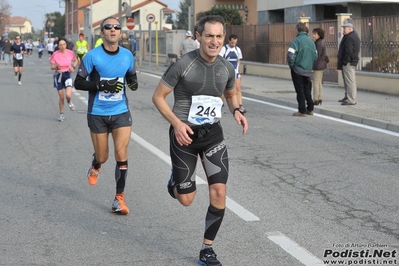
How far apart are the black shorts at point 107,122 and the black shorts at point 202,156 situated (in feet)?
5.60

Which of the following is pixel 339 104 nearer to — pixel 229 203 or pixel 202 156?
pixel 229 203

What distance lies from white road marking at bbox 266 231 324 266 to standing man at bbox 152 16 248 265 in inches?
26.3

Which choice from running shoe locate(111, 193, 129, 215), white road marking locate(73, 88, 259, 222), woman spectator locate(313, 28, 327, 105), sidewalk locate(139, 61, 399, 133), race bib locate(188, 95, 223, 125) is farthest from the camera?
woman spectator locate(313, 28, 327, 105)

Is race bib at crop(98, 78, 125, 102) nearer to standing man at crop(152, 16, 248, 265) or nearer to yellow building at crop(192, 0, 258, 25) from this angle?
standing man at crop(152, 16, 248, 265)

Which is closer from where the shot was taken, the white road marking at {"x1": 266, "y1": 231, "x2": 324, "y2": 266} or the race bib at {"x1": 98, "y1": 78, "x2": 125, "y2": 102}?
the white road marking at {"x1": 266, "y1": 231, "x2": 324, "y2": 266}

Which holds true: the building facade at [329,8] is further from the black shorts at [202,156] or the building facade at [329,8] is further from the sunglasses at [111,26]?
the black shorts at [202,156]

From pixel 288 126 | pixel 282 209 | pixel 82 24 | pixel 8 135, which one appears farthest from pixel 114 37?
pixel 82 24

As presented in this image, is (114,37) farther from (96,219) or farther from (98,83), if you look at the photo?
(96,219)

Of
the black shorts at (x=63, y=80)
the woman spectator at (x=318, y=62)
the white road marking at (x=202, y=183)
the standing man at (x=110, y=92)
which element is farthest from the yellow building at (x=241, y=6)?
the standing man at (x=110, y=92)

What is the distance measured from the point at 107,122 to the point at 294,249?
245cm

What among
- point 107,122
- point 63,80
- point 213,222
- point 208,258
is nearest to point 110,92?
point 107,122

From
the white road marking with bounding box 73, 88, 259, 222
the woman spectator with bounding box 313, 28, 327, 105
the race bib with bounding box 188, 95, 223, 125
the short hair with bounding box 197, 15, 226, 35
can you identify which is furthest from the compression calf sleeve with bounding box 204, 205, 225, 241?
the woman spectator with bounding box 313, 28, 327, 105

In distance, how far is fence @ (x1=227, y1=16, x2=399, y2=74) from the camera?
66.8 feet

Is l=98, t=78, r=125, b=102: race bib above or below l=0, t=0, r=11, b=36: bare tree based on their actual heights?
below
